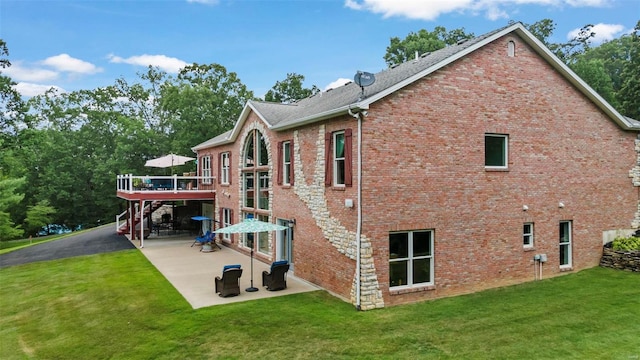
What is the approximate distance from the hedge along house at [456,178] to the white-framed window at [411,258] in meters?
0.03

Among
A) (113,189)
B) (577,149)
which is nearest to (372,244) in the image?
(577,149)

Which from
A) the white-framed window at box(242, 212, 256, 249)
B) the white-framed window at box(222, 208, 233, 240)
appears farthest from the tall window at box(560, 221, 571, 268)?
the white-framed window at box(222, 208, 233, 240)

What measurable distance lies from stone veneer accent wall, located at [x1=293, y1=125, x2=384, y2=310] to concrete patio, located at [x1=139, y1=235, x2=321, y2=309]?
2.03 meters

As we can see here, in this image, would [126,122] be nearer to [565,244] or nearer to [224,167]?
[224,167]

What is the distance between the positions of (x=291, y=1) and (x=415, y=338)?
49.1 feet

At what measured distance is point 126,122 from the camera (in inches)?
1586

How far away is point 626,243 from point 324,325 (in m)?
12.0

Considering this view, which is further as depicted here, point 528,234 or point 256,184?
point 256,184

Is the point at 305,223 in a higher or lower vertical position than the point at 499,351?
higher

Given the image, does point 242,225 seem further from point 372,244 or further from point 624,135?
point 624,135

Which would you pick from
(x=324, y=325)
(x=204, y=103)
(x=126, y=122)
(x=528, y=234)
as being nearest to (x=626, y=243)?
(x=528, y=234)

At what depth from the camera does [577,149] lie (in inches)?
564

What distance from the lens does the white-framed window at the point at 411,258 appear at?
11.4 meters

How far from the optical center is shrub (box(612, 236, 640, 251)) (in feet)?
47.5
